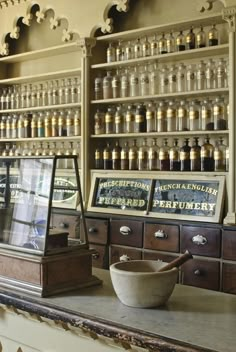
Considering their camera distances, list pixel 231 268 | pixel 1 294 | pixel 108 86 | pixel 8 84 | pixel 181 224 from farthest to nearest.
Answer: pixel 8 84
pixel 108 86
pixel 181 224
pixel 231 268
pixel 1 294

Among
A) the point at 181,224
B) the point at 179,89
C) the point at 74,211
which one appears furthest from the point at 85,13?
the point at 181,224

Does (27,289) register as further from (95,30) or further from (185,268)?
(95,30)

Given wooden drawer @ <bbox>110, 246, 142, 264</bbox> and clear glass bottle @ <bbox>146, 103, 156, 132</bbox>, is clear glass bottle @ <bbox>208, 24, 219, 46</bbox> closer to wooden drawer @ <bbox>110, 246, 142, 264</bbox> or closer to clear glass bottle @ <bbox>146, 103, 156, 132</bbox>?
clear glass bottle @ <bbox>146, 103, 156, 132</bbox>

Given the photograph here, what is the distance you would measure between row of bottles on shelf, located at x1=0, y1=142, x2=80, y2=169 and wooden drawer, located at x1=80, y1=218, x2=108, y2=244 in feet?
1.92

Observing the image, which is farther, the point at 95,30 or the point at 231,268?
the point at 95,30

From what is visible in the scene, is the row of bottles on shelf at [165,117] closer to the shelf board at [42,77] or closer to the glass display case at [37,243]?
the shelf board at [42,77]

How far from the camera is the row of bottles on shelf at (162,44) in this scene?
3271 millimetres

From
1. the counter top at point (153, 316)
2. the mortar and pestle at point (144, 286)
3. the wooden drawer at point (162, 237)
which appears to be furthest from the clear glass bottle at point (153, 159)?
the mortar and pestle at point (144, 286)

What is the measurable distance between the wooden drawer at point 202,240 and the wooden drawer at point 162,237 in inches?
2.2

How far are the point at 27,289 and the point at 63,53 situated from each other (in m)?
3.12

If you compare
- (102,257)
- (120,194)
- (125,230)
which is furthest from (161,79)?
(102,257)

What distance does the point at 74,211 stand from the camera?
3.59 meters

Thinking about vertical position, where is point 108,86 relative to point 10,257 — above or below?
above

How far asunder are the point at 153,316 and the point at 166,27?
257 centimetres
